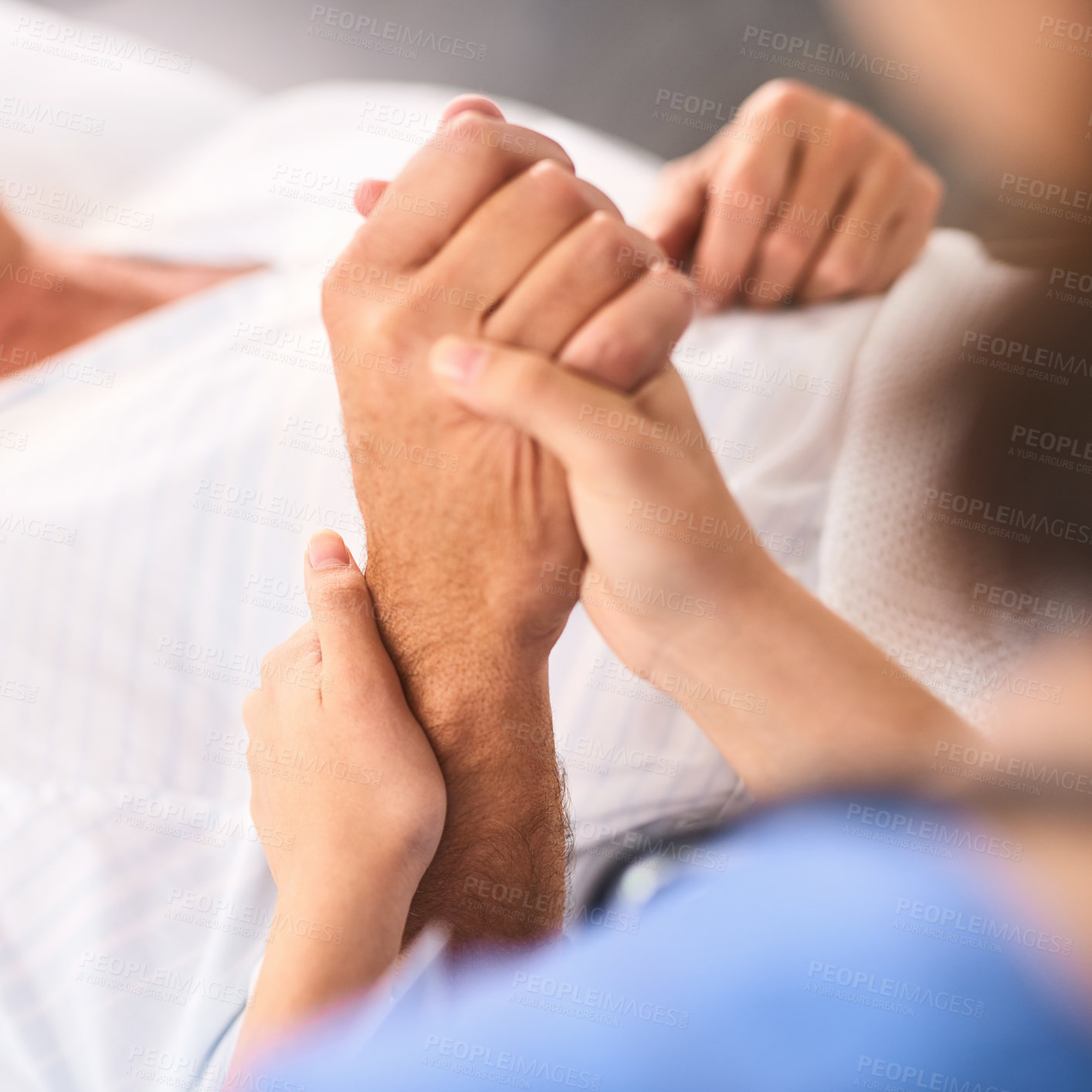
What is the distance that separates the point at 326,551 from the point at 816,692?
34 centimetres

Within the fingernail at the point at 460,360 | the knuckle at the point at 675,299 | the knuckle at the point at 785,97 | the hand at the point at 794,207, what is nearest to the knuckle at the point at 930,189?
the hand at the point at 794,207

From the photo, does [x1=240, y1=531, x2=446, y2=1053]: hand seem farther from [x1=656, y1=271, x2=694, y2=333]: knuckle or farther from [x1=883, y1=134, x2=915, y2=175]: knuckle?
[x1=883, y1=134, x2=915, y2=175]: knuckle

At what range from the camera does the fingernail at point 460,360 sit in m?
0.47

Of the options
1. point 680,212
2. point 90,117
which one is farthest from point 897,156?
point 90,117

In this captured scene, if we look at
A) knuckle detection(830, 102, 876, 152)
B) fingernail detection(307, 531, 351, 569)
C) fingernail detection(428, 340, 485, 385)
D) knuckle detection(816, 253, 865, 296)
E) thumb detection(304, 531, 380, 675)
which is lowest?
thumb detection(304, 531, 380, 675)

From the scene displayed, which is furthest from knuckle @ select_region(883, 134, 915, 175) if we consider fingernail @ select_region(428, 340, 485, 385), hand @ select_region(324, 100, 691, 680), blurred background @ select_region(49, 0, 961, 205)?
fingernail @ select_region(428, 340, 485, 385)

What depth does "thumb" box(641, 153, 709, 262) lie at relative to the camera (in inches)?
28.3

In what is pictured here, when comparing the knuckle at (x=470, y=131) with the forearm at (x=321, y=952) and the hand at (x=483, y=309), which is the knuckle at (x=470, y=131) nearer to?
the hand at (x=483, y=309)

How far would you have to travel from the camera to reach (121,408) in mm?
763

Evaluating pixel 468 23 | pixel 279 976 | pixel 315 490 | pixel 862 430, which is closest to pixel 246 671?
pixel 315 490

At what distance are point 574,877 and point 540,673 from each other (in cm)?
19

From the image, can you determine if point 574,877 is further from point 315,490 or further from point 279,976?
point 315,490

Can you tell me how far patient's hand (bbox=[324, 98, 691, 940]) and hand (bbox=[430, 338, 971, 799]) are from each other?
0.06 ft

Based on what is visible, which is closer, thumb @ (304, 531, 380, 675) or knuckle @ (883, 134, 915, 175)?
thumb @ (304, 531, 380, 675)
